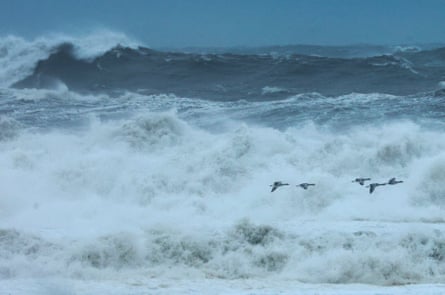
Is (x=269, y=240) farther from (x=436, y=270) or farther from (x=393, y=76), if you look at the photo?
(x=393, y=76)

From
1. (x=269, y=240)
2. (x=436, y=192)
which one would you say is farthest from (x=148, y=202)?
(x=436, y=192)

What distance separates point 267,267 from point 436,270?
6.62 ft

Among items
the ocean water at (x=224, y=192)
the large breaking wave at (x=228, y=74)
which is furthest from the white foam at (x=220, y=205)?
the large breaking wave at (x=228, y=74)

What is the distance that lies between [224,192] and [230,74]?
49.8 feet

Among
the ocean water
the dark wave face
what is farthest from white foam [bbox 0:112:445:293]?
the dark wave face

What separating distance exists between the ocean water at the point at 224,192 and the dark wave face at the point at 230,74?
0.30m

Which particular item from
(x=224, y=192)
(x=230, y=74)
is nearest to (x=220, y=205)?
(x=224, y=192)

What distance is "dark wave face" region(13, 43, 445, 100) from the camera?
21.5m

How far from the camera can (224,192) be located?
35.6 ft

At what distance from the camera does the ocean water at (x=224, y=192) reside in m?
7.31

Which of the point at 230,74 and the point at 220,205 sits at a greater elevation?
the point at 230,74

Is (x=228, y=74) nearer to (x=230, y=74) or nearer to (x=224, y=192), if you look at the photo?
(x=230, y=74)

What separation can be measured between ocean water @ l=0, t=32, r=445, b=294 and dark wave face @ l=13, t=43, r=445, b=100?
302 mm

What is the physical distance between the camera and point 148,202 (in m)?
10.4
